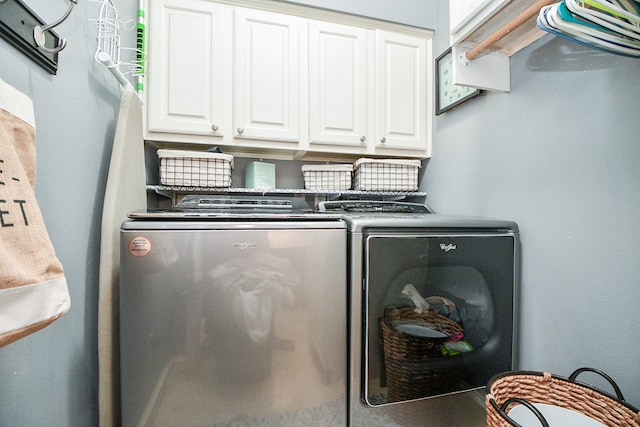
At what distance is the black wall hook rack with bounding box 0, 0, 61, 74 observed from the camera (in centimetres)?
56

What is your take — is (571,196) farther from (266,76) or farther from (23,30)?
(23,30)

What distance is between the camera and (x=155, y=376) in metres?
0.82

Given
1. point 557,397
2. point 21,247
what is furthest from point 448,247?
point 21,247

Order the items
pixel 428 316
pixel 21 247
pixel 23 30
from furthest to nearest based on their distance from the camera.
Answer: pixel 428 316 < pixel 23 30 < pixel 21 247

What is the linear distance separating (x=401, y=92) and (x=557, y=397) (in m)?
1.53

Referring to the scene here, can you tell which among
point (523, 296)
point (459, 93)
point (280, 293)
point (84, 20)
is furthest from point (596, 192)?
point (84, 20)

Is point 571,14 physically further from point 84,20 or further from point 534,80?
point 84,20

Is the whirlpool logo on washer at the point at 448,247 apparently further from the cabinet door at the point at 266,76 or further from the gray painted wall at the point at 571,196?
the cabinet door at the point at 266,76

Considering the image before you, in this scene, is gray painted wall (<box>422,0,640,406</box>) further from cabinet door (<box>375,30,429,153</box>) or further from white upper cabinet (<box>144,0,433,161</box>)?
white upper cabinet (<box>144,0,433,161</box>)

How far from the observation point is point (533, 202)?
104 cm

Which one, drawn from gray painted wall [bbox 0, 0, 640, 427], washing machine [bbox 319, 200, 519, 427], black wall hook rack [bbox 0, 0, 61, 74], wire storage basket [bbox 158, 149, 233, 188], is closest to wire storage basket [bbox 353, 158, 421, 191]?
gray painted wall [bbox 0, 0, 640, 427]

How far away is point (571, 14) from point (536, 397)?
102 cm

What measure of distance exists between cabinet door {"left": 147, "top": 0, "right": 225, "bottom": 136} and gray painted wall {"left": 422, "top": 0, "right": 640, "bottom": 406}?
1366mm

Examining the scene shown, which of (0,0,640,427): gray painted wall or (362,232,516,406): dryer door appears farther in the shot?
(362,232,516,406): dryer door
